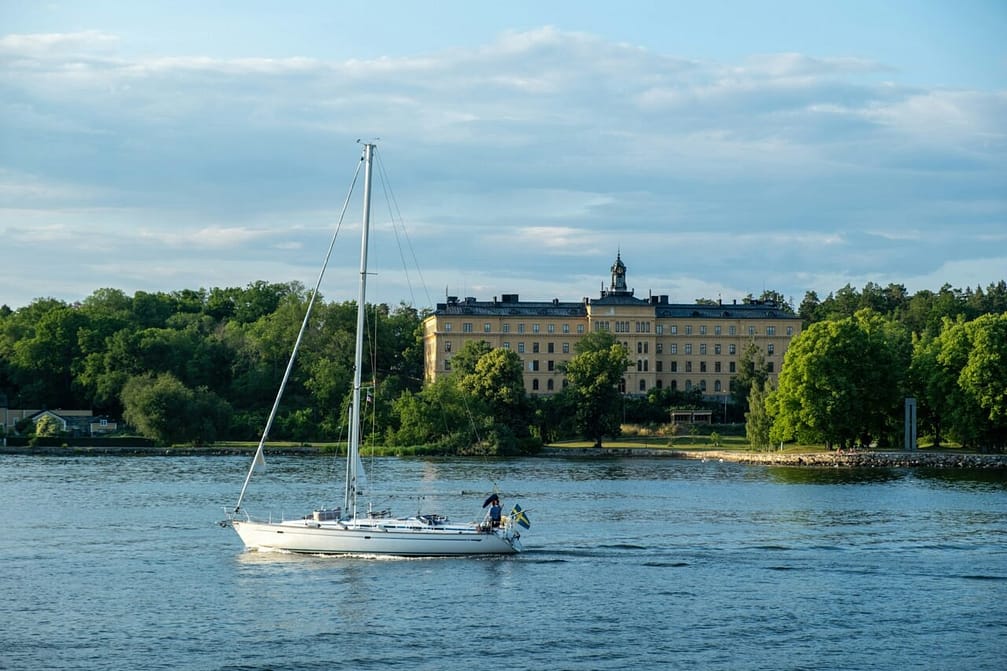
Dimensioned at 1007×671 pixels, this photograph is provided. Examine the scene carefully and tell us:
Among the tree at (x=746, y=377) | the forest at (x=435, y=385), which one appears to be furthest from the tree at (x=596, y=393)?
the tree at (x=746, y=377)

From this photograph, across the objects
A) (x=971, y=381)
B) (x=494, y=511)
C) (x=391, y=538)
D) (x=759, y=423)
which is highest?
(x=971, y=381)

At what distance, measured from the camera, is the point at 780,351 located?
166 m

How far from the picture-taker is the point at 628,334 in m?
164

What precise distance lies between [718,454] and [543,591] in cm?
7750

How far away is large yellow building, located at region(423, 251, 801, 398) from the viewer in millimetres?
162875

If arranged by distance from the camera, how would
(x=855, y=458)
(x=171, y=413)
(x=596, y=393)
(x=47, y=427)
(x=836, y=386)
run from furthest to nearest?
(x=596, y=393)
(x=47, y=427)
(x=171, y=413)
(x=836, y=386)
(x=855, y=458)

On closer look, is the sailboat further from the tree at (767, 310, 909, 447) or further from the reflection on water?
the tree at (767, 310, 909, 447)

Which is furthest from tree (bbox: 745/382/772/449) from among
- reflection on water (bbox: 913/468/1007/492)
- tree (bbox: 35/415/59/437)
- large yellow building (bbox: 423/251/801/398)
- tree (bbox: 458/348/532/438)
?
tree (bbox: 35/415/59/437)

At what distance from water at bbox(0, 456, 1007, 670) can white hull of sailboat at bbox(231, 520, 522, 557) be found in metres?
0.73

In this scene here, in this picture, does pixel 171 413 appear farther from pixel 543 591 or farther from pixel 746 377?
pixel 543 591

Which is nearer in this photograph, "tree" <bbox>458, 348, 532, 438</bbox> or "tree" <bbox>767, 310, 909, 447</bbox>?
"tree" <bbox>767, 310, 909, 447</bbox>

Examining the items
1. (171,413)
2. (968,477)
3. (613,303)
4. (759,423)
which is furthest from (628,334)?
(968,477)

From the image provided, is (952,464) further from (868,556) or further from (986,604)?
(986,604)

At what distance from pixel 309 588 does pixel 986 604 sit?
21204 mm
